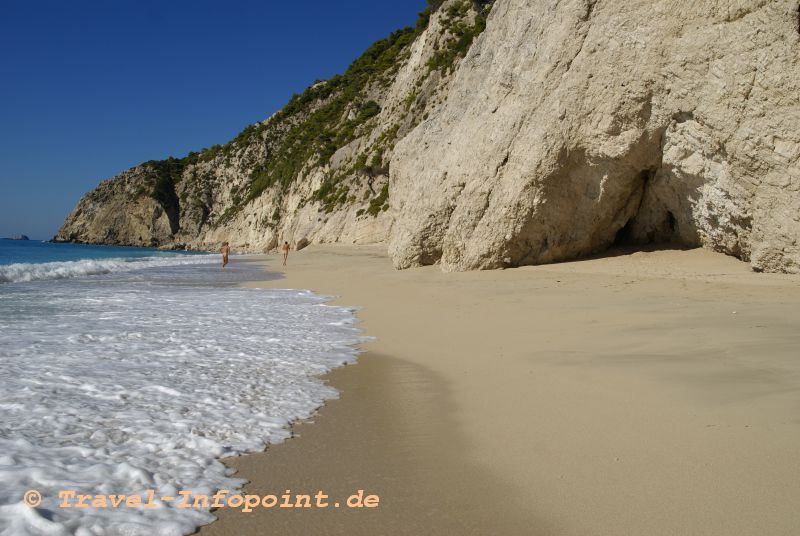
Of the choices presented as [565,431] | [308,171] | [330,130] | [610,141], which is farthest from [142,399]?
[330,130]

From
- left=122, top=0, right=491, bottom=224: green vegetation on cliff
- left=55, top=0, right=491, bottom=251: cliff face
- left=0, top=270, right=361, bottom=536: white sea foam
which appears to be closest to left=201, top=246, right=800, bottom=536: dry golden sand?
left=0, top=270, right=361, bottom=536: white sea foam

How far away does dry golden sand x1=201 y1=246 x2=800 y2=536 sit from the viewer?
256 cm

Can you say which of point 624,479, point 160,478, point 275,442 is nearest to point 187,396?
point 275,442

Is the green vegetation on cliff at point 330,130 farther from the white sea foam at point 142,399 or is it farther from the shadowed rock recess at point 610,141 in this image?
the white sea foam at point 142,399

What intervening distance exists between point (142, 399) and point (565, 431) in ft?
10.6

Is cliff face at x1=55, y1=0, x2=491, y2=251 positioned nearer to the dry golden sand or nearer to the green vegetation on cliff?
the green vegetation on cliff

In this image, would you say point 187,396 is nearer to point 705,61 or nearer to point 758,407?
point 758,407

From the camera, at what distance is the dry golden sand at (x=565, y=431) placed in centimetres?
256

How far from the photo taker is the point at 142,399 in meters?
4.42

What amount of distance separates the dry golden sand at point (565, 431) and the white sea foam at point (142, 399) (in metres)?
0.34

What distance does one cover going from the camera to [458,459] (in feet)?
10.8

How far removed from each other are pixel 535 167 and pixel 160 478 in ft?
38.0

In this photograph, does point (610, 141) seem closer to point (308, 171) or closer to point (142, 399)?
point (142, 399)

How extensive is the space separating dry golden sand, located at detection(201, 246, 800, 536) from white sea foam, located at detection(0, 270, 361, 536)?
34cm
